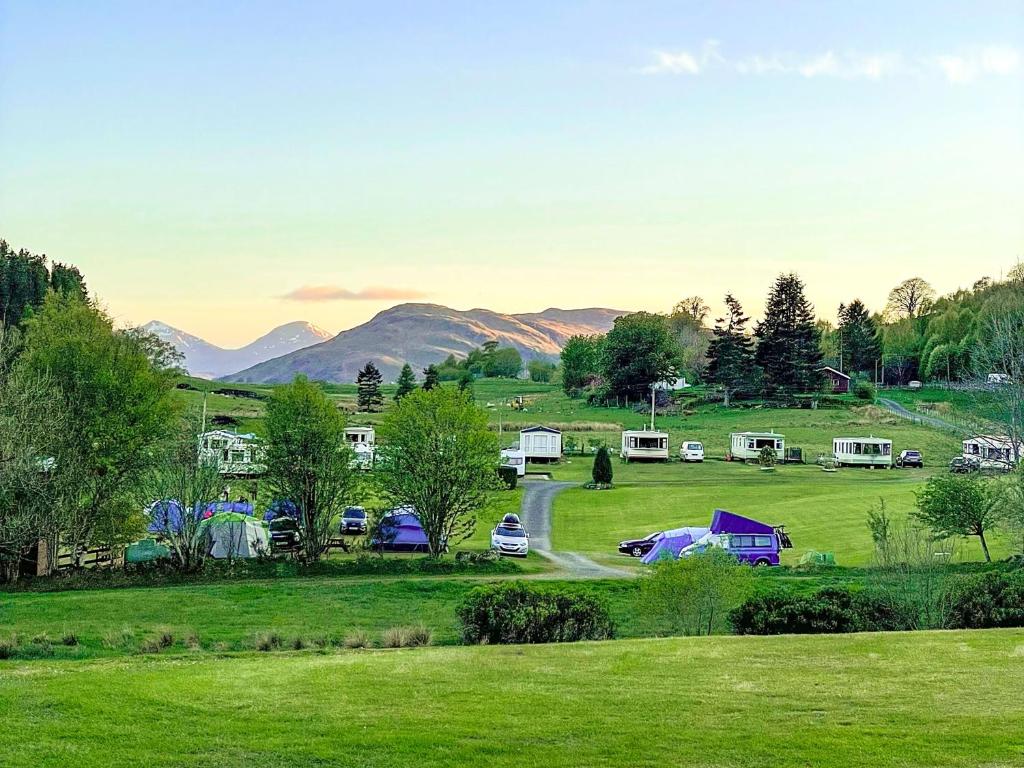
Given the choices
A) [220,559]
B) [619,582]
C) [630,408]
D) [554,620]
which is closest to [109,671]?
[554,620]

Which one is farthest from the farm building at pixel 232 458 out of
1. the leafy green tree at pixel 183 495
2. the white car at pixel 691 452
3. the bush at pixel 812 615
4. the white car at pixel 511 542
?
the white car at pixel 691 452

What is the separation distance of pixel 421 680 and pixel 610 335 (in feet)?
272

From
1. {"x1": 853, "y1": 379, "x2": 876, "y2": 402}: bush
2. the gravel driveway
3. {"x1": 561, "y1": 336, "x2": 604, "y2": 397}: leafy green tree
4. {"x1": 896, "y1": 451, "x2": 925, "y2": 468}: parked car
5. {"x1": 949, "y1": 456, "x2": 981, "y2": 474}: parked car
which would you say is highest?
{"x1": 561, "y1": 336, "x2": 604, "y2": 397}: leafy green tree

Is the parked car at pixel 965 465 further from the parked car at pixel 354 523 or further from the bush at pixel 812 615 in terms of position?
the parked car at pixel 354 523

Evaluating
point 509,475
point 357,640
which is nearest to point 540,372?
point 509,475

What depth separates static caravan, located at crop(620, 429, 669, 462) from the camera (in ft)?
184

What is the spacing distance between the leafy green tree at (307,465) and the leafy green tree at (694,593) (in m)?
14.4

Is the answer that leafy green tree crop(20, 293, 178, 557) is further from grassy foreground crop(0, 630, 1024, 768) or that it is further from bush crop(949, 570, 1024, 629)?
bush crop(949, 570, 1024, 629)

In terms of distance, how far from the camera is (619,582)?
75.5 feet

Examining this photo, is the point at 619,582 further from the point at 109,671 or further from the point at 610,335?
the point at 610,335

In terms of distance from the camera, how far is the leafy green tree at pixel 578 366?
10288 centimetres

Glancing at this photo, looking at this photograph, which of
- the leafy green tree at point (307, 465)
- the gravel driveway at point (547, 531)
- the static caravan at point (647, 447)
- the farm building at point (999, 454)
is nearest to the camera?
the gravel driveway at point (547, 531)

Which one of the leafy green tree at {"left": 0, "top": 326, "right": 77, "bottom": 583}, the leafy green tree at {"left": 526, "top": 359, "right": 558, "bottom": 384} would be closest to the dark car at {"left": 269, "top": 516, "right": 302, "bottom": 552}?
the leafy green tree at {"left": 0, "top": 326, "right": 77, "bottom": 583}

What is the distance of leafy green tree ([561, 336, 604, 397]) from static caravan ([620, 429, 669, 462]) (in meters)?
43.2
